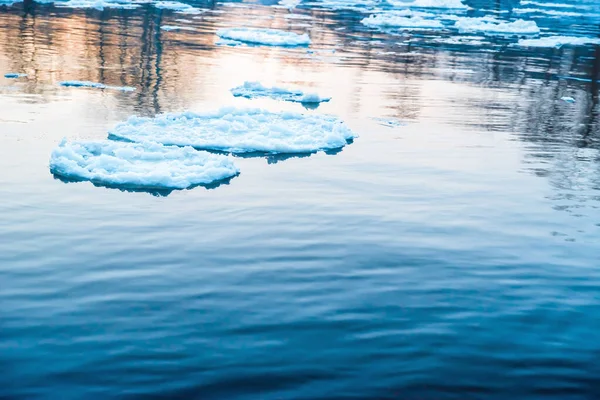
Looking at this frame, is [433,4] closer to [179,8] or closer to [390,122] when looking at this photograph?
[179,8]

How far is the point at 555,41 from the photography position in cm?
2872

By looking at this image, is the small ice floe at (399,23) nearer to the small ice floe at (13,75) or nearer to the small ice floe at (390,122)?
the small ice floe at (13,75)

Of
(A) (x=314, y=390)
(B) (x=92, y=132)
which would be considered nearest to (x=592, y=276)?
(A) (x=314, y=390)

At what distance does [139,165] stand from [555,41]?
2374 cm

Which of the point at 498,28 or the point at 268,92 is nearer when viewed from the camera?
the point at 268,92

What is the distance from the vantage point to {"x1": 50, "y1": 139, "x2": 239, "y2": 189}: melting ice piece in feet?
27.1

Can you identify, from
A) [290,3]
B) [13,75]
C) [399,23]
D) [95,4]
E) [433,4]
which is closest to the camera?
[13,75]

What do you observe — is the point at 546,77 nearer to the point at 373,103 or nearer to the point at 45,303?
the point at 373,103

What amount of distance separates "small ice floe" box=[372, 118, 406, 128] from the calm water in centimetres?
20

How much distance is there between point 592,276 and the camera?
6.56 metres

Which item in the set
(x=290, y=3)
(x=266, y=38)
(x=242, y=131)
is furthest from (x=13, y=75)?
(x=290, y=3)

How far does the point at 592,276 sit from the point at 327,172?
3.74 metres

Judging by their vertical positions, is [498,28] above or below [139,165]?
above

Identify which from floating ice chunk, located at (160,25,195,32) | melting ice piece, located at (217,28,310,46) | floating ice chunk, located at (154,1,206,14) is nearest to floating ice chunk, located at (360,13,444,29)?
floating ice chunk, located at (154,1,206,14)
